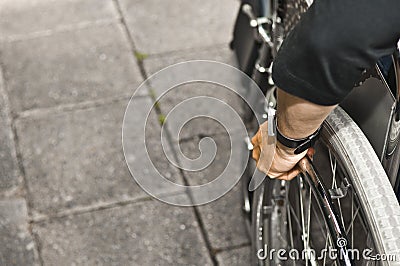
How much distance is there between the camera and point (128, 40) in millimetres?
4270

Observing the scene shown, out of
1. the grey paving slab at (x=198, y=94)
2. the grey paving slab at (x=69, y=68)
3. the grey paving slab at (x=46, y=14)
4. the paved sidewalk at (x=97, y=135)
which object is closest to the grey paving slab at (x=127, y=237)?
the paved sidewalk at (x=97, y=135)

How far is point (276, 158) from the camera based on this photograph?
2.09 m

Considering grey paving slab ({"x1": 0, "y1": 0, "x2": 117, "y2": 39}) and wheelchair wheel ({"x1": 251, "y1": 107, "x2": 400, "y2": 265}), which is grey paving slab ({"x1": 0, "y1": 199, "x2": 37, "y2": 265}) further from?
grey paving slab ({"x1": 0, "y1": 0, "x2": 117, "y2": 39})

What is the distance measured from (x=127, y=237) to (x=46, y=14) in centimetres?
190

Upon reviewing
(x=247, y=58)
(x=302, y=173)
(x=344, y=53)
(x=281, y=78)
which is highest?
(x=344, y=53)

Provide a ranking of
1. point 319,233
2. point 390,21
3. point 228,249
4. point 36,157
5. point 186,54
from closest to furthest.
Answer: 1. point 390,21
2. point 319,233
3. point 228,249
4. point 36,157
5. point 186,54

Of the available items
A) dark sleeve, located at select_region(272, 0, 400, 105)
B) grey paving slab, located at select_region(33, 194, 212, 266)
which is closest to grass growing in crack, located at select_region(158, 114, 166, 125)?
grey paving slab, located at select_region(33, 194, 212, 266)

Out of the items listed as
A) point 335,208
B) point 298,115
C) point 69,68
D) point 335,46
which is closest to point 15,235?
point 69,68

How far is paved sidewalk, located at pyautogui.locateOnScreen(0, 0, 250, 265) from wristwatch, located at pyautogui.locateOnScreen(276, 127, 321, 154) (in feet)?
3.65

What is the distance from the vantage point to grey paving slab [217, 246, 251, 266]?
3002 millimetres

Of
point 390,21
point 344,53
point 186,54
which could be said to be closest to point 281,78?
point 344,53

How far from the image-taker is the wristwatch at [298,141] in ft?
6.43

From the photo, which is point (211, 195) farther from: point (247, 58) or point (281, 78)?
point (281, 78)

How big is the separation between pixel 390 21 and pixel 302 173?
672 mm
